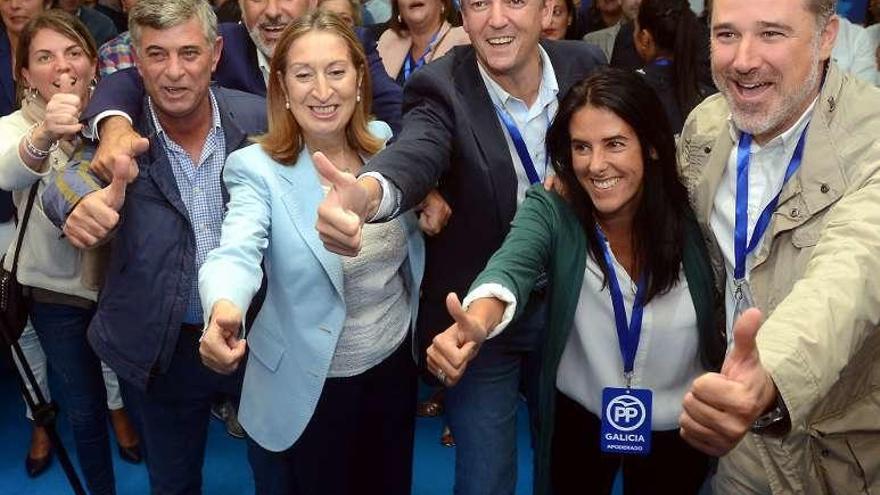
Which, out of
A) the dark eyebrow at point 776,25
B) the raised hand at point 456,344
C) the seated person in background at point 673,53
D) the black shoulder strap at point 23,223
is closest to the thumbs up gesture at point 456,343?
the raised hand at point 456,344

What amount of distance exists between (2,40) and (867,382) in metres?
3.33

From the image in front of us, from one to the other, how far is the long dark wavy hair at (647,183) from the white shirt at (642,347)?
0.04 m

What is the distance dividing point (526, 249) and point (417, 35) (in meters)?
2.23

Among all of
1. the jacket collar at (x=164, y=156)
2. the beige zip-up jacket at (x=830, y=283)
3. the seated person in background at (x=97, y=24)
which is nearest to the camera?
the beige zip-up jacket at (x=830, y=283)

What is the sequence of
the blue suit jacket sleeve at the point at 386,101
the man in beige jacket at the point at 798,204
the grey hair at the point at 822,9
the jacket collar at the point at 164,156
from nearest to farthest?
1. the man in beige jacket at the point at 798,204
2. the grey hair at the point at 822,9
3. the jacket collar at the point at 164,156
4. the blue suit jacket sleeve at the point at 386,101

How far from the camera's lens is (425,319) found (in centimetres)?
214

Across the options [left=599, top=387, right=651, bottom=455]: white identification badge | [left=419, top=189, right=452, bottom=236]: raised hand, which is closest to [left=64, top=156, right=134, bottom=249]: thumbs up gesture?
[left=419, top=189, right=452, bottom=236]: raised hand

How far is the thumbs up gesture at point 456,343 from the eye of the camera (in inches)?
56.9

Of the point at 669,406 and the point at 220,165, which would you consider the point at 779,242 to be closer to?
the point at 669,406

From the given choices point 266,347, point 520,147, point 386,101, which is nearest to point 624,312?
point 520,147

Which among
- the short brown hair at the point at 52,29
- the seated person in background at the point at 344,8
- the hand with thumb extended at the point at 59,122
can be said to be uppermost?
the seated person in background at the point at 344,8

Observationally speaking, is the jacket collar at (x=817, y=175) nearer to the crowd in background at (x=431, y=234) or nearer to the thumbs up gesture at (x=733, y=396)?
the crowd in background at (x=431, y=234)

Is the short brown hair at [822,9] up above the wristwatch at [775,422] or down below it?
above

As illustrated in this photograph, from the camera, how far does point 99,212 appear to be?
1.86 metres
